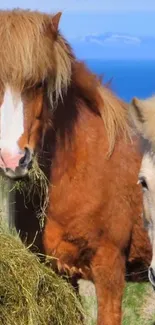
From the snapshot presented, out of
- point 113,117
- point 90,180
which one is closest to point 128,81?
point 113,117

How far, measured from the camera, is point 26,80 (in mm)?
3695

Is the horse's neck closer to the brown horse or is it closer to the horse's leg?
the brown horse

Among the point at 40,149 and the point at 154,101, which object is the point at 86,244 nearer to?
the point at 40,149

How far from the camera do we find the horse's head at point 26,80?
11.8 feet

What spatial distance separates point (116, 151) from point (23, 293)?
1073 millimetres

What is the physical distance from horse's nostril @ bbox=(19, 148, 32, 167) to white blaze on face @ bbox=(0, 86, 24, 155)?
0.20ft

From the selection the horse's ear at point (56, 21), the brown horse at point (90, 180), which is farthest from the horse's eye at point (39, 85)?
the horse's ear at point (56, 21)

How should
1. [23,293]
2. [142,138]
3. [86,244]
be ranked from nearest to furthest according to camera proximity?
[23,293]
[142,138]
[86,244]

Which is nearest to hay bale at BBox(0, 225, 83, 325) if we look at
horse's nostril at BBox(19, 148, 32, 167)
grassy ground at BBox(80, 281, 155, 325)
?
horse's nostril at BBox(19, 148, 32, 167)

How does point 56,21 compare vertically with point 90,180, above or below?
above

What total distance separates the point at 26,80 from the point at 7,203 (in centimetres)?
83

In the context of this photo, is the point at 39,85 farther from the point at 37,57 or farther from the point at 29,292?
the point at 29,292

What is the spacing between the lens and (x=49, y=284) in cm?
368

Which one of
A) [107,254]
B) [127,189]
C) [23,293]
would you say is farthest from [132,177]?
[23,293]
